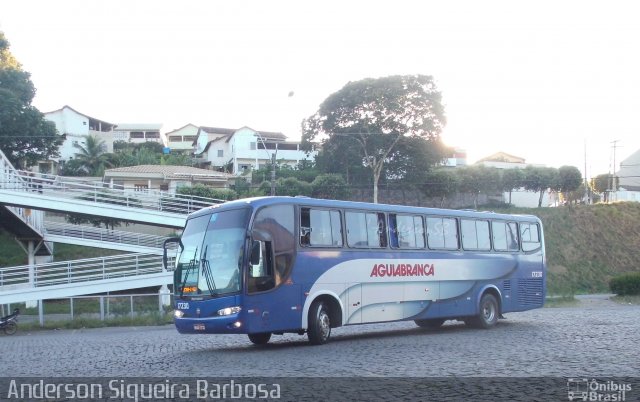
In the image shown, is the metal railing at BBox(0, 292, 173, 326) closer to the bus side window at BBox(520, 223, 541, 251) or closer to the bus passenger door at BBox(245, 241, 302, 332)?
the bus side window at BBox(520, 223, 541, 251)

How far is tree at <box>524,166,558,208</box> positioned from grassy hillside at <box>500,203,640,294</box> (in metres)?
3.17

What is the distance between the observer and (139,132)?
92250 mm

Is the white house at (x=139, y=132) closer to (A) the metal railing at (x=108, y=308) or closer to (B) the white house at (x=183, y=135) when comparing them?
(B) the white house at (x=183, y=135)

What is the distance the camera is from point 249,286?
1583 centimetres

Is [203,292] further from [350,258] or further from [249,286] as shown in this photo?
[350,258]

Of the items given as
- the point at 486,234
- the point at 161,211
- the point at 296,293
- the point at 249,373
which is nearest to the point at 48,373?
the point at 249,373

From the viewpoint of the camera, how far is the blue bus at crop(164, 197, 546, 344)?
16016 mm

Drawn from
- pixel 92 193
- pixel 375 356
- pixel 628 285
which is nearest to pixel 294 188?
pixel 92 193

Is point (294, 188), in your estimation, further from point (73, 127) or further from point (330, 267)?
point (73, 127)

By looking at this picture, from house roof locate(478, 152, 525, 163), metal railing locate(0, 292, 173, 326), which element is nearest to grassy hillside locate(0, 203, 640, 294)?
metal railing locate(0, 292, 173, 326)

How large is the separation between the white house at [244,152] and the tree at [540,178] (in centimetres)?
1965

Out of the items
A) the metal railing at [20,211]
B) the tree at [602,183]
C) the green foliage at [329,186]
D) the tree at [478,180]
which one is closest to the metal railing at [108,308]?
the metal railing at [20,211]

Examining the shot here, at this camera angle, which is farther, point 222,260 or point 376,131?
point 376,131

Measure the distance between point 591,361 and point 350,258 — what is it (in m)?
6.95
